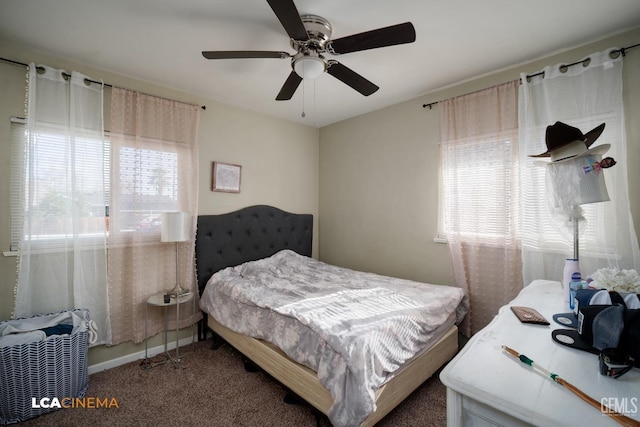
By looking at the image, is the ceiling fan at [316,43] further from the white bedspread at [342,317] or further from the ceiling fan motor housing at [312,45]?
the white bedspread at [342,317]

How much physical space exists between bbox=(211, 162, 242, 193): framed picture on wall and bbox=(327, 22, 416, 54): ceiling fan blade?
6.42 ft

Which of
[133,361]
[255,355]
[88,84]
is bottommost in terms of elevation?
[133,361]

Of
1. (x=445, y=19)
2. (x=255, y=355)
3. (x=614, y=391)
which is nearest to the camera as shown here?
(x=614, y=391)

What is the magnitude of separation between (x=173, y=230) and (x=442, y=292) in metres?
2.42

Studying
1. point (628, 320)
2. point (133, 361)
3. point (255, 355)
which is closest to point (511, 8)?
point (628, 320)

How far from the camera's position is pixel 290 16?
135cm

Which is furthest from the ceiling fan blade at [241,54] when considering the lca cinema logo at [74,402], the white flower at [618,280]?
the lca cinema logo at [74,402]

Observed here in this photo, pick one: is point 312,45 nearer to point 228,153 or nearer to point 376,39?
point 376,39

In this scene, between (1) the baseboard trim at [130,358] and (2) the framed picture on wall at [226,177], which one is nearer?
(1) the baseboard trim at [130,358]

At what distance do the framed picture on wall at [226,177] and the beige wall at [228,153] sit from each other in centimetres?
6

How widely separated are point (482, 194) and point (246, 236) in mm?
2525

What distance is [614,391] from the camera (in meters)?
0.72

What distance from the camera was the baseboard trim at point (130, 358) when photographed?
2.38 metres

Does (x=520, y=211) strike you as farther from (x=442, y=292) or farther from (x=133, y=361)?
(x=133, y=361)
